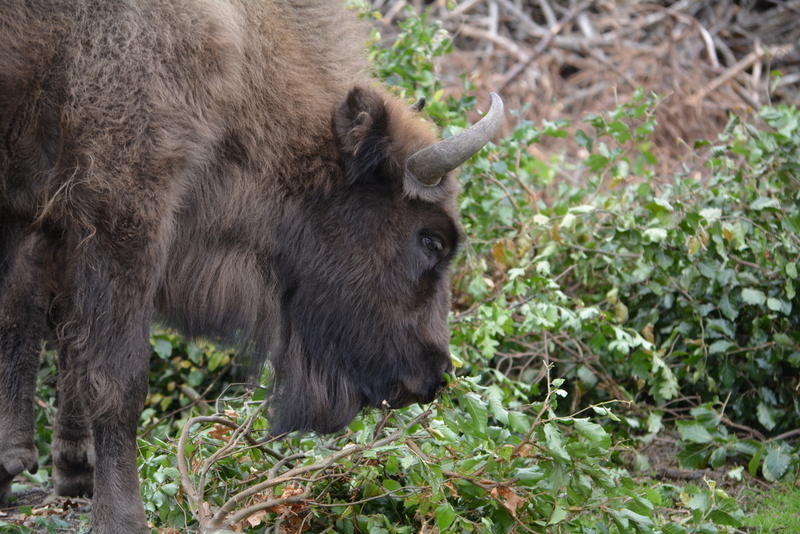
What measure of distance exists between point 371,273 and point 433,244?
1.03 feet

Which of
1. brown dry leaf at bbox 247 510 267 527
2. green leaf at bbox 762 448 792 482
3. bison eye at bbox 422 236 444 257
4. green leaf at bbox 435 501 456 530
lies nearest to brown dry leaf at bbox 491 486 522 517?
green leaf at bbox 435 501 456 530

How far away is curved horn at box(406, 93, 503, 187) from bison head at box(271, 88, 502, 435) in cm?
1

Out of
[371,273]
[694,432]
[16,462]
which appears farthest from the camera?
[694,432]

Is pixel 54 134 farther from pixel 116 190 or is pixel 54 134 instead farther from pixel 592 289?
pixel 592 289

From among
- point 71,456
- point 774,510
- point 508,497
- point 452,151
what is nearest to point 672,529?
point 508,497

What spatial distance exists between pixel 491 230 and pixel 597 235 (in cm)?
68

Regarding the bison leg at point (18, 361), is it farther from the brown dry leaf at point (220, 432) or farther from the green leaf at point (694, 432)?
the green leaf at point (694, 432)

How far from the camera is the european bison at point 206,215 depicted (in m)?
3.21

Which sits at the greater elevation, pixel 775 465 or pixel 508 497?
pixel 508 497

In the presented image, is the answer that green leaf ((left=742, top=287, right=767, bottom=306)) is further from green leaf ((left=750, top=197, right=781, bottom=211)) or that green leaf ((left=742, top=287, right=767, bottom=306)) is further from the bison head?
the bison head

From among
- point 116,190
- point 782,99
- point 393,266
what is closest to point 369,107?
point 393,266

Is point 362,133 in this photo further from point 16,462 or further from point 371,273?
point 16,462

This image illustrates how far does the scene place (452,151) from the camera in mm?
3547

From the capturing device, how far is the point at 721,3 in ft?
35.0
